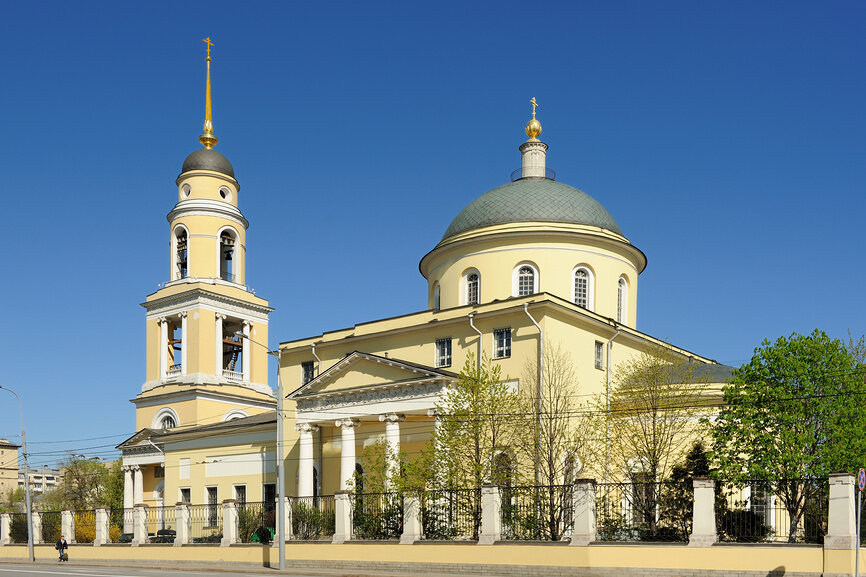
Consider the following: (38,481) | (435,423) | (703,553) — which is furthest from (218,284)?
(38,481)

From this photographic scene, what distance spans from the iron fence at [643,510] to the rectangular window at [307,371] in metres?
19.0

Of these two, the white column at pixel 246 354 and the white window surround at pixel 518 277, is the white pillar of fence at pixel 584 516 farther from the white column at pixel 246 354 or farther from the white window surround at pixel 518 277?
the white column at pixel 246 354

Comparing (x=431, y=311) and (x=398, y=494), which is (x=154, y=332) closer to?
(x=431, y=311)

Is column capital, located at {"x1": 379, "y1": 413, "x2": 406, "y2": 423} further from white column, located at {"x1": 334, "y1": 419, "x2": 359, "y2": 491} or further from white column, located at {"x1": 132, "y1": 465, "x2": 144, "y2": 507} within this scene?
white column, located at {"x1": 132, "y1": 465, "x2": 144, "y2": 507}

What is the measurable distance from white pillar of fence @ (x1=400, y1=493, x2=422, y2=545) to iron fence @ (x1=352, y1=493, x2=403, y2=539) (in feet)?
2.99

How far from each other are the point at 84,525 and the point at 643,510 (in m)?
27.2

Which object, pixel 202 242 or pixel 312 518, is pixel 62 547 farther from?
pixel 202 242

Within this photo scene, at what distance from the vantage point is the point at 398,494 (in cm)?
2925

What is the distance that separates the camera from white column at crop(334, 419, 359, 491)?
3625cm

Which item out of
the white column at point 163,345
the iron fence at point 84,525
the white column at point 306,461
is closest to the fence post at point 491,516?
the white column at point 306,461

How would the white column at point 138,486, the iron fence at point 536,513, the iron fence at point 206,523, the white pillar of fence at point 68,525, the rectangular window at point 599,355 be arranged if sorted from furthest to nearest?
the white column at point 138,486
the white pillar of fence at point 68,525
the rectangular window at point 599,355
the iron fence at point 206,523
the iron fence at point 536,513

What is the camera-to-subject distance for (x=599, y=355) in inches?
1510

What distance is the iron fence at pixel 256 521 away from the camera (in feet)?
109

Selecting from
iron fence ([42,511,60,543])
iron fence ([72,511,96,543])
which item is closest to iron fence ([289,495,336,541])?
iron fence ([72,511,96,543])
